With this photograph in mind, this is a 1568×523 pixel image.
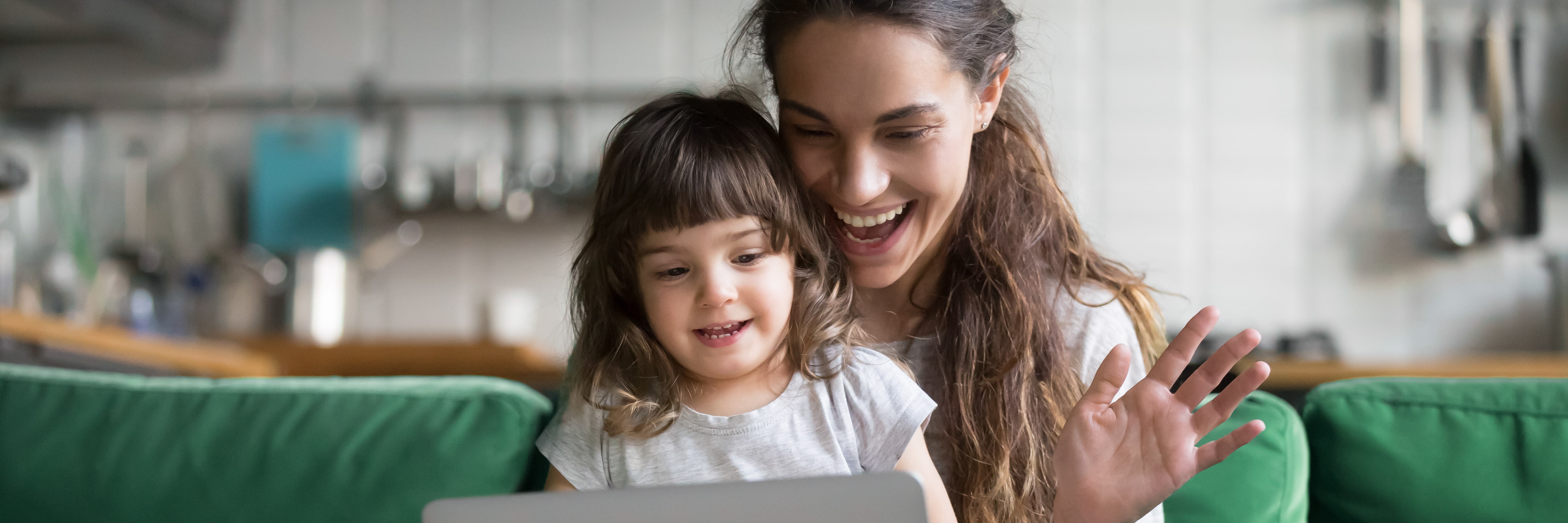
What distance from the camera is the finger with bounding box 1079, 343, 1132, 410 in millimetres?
921

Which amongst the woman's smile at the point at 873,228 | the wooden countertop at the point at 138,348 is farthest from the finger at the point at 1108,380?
the wooden countertop at the point at 138,348

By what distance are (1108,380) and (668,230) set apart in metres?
0.42

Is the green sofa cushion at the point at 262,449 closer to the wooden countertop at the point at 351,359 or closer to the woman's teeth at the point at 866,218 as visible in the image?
the woman's teeth at the point at 866,218

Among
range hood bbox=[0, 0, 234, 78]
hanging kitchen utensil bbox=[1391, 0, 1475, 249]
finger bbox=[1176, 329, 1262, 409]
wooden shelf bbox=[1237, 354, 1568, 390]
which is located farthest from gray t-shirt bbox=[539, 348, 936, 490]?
hanging kitchen utensil bbox=[1391, 0, 1475, 249]

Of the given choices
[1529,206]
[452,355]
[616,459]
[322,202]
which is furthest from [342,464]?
[1529,206]

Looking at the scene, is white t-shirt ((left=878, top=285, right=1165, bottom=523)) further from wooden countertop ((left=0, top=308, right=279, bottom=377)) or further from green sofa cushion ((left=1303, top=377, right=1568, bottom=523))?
wooden countertop ((left=0, top=308, right=279, bottom=377))

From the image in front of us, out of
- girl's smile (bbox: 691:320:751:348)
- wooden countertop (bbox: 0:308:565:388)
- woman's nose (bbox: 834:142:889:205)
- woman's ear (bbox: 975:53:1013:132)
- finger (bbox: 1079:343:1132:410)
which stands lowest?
wooden countertop (bbox: 0:308:565:388)

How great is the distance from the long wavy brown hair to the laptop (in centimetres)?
47

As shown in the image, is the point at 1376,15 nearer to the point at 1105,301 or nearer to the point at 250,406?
the point at 1105,301

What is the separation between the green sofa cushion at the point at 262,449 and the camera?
1.13 m

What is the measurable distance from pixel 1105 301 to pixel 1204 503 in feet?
0.87

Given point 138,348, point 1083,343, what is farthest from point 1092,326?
point 138,348

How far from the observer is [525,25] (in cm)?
368

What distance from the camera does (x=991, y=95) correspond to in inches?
50.4
